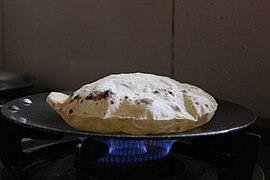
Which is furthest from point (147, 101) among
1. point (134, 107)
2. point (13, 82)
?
point (13, 82)

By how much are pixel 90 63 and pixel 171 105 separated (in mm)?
535

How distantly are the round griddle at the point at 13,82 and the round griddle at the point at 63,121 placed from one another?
10.8 inches

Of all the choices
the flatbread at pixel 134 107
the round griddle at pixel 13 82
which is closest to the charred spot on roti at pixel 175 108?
the flatbread at pixel 134 107

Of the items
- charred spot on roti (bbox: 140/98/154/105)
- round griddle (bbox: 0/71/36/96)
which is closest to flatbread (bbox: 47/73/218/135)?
charred spot on roti (bbox: 140/98/154/105)

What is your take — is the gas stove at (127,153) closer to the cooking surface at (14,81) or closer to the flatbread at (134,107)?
the flatbread at (134,107)

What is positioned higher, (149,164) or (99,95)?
(99,95)

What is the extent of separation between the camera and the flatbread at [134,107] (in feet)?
1.99

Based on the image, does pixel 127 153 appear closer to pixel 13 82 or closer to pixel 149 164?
pixel 149 164

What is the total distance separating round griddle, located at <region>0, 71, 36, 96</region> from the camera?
3.51ft

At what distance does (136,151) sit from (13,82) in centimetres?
58

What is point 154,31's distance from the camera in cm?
104

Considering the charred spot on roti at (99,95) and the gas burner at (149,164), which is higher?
the charred spot on roti at (99,95)

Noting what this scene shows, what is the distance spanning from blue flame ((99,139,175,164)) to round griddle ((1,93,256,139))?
53 mm

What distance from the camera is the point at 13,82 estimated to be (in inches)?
45.6
